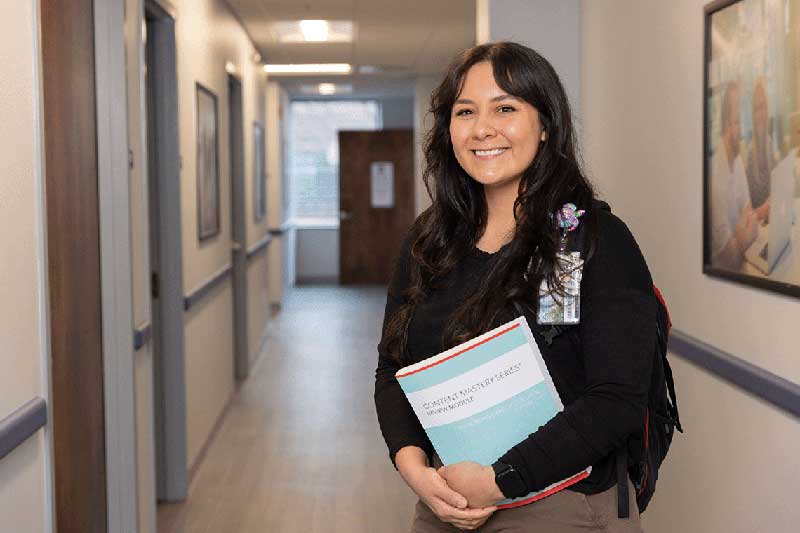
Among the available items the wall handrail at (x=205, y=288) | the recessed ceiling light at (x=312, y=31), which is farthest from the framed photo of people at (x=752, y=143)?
the recessed ceiling light at (x=312, y=31)

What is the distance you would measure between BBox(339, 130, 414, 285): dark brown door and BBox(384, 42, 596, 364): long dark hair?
1386cm

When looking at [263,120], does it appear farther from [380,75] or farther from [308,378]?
[308,378]

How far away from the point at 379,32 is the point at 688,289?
603 centimetres

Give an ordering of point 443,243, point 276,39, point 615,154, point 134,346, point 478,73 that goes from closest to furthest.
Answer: point 478,73
point 443,243
point 134,346
point 615,154
point 276,39

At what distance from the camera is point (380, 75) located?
12.6 metres

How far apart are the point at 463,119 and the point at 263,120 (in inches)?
354

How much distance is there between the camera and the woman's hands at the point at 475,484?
1697mm

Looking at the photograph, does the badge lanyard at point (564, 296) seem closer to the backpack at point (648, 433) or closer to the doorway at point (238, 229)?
the backpack at point (648, 433)

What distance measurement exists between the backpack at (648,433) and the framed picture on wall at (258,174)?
7.58 meters

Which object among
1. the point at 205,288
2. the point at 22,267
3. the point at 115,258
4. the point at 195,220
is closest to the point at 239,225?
the point at 205,288

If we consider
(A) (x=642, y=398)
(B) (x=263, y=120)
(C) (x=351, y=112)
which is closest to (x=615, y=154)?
(A) (x=642, y=398)

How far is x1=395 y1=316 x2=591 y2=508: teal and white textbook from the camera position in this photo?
67.7 inches

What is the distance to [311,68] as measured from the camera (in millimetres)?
11750

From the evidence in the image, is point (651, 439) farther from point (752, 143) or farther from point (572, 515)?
point (752, 143)
